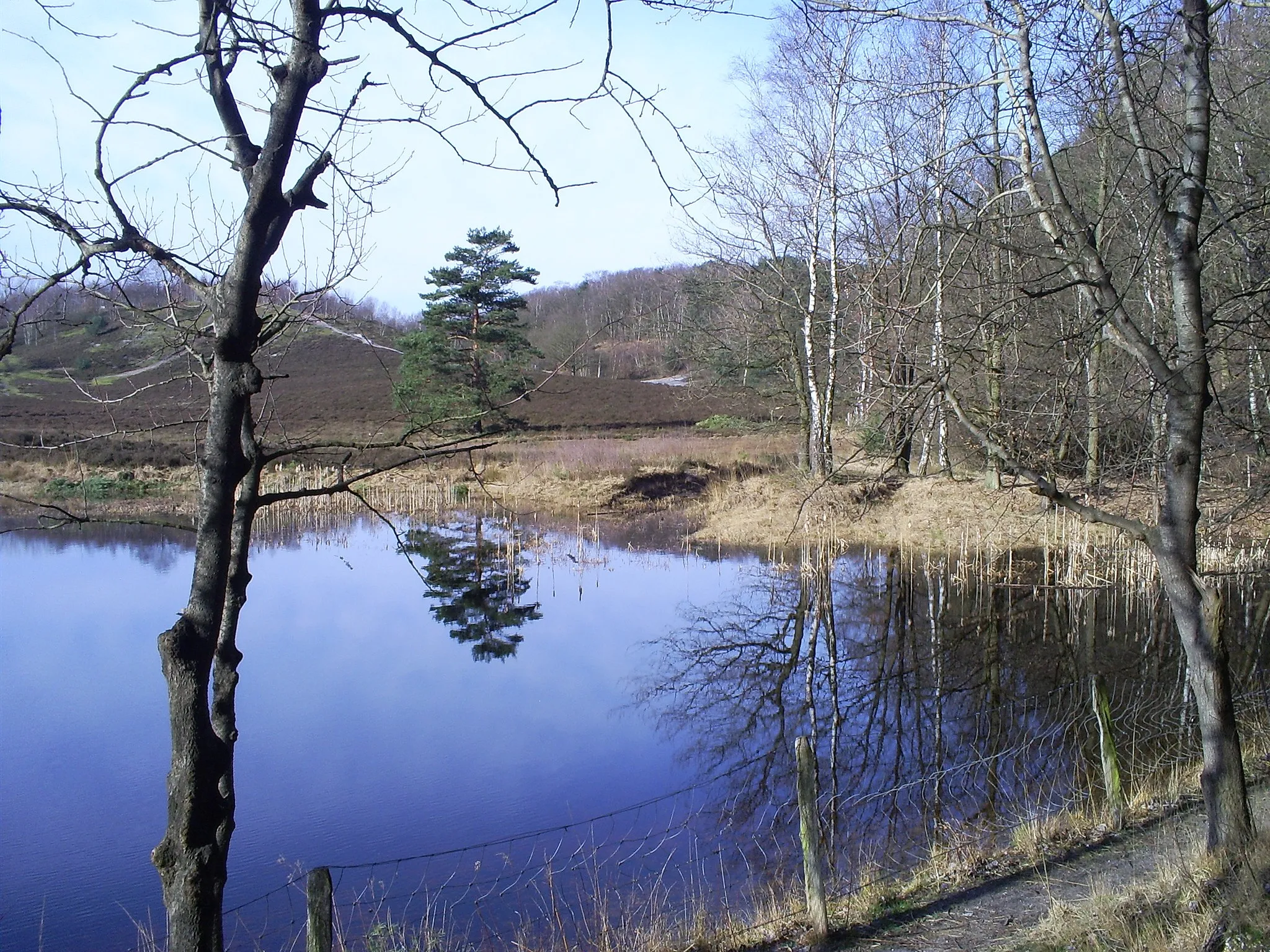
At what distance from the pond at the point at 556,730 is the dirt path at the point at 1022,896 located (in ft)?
3.67

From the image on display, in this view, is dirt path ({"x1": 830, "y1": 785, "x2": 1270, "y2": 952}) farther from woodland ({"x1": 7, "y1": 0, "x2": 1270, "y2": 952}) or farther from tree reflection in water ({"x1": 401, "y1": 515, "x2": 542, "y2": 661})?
tree reflection in water ({"x1": 401, "y1": 515, "x2": 542, "y2": 661})

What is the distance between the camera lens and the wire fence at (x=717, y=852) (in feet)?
20.8

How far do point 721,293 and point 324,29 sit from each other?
1986cm

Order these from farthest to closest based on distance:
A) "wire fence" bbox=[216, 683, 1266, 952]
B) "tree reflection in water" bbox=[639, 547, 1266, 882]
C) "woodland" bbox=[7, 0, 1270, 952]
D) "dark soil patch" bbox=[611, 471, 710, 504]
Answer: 1. "dark soil patch" bbox=[611, 471, 710, 504]
2. "tree reflection in water" bbox=[639, 547, 1266, 882]
3. "wire fence" bbox=[216, 683, 1266, 952]
4. "woodland" bbox=[7, 0, 1270, 952]

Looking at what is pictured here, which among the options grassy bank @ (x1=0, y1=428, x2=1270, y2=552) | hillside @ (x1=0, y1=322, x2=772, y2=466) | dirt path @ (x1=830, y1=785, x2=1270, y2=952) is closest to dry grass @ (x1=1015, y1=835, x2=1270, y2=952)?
dirt path @ (x1=830, y1=785, x2=1270, y2=952)

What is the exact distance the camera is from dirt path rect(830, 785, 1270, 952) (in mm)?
5227

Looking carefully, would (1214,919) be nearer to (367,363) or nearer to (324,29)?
(324,29)

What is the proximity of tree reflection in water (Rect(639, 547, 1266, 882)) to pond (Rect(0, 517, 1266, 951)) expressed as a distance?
0.05m

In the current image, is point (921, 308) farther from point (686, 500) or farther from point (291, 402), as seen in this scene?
point (291, 402)

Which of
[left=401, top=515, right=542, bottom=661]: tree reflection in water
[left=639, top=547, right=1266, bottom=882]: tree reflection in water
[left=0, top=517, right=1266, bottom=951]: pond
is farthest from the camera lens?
[left=401, top=515, right=542, bottom=661]: tree reflection in water

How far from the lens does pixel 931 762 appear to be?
9.17 metres

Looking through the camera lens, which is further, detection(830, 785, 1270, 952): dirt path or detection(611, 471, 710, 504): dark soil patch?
detection(611, 471, 710, 504): dark soil patch

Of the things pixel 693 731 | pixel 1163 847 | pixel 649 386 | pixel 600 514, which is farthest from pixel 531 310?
pixel 1163 847

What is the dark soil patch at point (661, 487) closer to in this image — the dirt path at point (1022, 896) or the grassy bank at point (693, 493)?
the grassy bank at point (693, 493)
